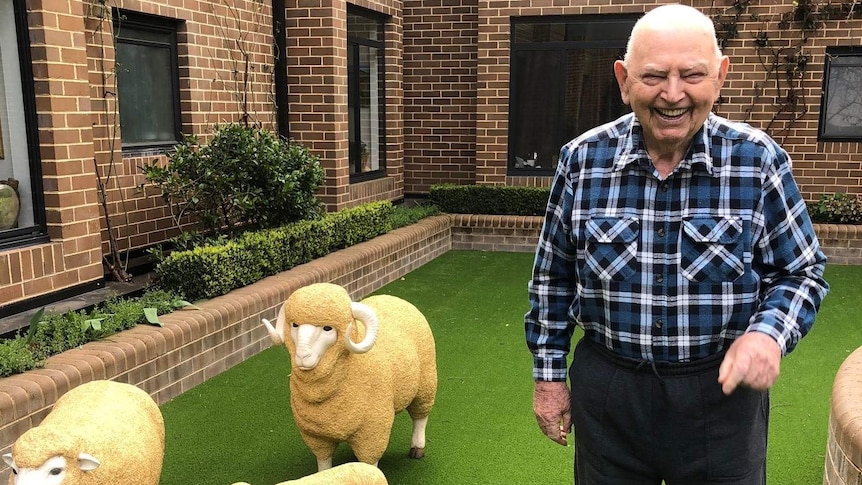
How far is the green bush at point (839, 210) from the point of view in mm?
9422

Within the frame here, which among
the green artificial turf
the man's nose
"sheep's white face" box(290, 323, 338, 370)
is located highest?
the man's nose

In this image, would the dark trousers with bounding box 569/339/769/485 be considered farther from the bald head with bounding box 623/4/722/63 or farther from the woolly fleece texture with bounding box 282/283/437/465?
the woolly fleece texture with bounding box 282/283/437/465

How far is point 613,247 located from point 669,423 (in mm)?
524

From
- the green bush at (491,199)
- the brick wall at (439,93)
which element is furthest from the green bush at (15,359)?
the brick wall at (439,93)

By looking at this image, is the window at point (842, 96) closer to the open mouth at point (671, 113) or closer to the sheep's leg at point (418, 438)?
the sheep's leg at point (418, 438)

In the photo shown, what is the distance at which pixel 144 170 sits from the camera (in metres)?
6.17

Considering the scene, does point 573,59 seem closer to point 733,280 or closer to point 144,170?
point 144,170

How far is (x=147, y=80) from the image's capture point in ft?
22.3

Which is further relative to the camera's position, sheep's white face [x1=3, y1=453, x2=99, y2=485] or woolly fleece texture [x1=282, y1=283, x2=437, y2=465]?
woolly fleece texture [x1=282, y1=283, x2=437, y2=465]

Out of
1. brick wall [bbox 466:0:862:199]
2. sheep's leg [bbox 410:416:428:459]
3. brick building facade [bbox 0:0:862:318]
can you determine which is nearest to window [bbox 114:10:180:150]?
brick building facade [bbox 0:0:862:318]

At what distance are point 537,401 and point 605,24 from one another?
9.08 m

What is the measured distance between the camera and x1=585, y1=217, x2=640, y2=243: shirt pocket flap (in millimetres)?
2023

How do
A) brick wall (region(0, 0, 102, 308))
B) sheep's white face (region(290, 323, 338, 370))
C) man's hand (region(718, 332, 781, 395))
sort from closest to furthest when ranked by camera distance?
man's hand (region(718, 332, 781, 395)) < sheep's white face (region(290, 323, 338, 370)) < brick wall (region(0, 0, 102, 308))

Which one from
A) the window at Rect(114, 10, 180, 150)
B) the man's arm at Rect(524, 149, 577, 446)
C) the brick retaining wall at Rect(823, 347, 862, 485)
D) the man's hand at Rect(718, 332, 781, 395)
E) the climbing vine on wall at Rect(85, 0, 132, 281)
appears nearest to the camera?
the man's hand at Rect(718, 332, 781, 395)
